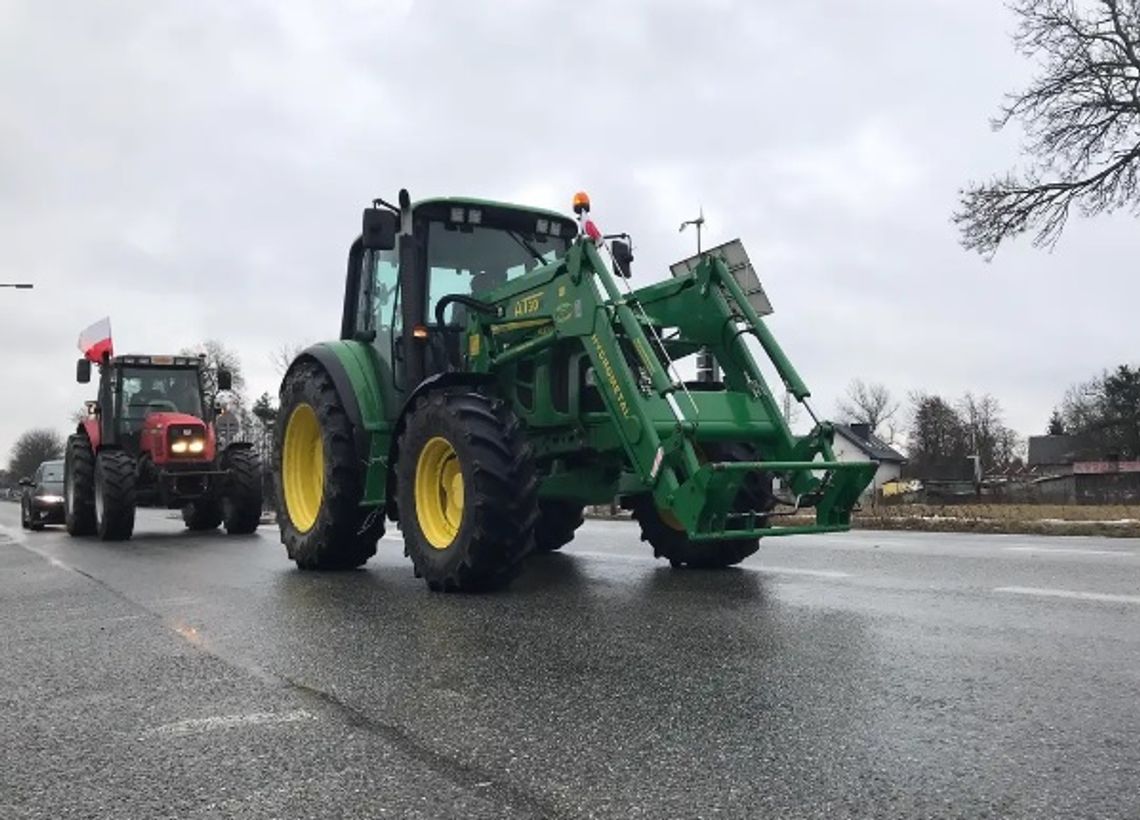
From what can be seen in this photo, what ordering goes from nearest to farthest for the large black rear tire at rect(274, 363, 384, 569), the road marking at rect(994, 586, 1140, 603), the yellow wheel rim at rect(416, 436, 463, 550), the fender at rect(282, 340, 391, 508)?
the road marking at rect(994, 586, 1140, 603), the yellow wheel rim at rect(416, 436, 463, 550), the fender at rect(282, 340, 391, 508), the large black rear tire at rect(274, 363, 384, 569)

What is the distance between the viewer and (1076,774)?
265 centimetres

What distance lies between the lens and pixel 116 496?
13469mm

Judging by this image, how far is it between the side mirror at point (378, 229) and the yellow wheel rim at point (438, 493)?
150cm

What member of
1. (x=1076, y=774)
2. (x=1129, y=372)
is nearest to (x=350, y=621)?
(x=1076, y=774)

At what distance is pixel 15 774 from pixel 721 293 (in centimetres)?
509

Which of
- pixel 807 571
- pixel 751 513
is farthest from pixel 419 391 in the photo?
pixel 807 571

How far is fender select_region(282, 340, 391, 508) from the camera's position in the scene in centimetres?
760

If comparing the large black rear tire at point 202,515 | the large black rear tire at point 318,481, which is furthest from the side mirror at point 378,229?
the large black rear tire at point 202,515

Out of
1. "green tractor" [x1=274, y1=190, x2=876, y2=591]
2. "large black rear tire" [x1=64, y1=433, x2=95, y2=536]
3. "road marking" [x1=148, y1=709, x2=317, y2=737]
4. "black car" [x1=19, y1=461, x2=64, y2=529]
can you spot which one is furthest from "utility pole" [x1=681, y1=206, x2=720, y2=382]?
"black car" [x1=19, y1=461, x2=64, y2=529]

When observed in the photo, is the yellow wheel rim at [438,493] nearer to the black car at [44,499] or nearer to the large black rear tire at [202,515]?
the large black rear tire at [202,515]

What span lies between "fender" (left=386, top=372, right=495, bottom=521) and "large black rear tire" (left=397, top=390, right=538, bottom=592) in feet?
0.22

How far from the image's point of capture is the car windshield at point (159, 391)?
15156 millimetres

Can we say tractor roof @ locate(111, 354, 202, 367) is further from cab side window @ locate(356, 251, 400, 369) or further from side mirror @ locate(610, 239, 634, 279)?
side mirror @ locate(610, 239, 634, 279)

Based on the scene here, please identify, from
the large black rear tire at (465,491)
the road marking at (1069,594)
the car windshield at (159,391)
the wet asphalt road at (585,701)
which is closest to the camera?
the wet asphalt road at (585,701)
